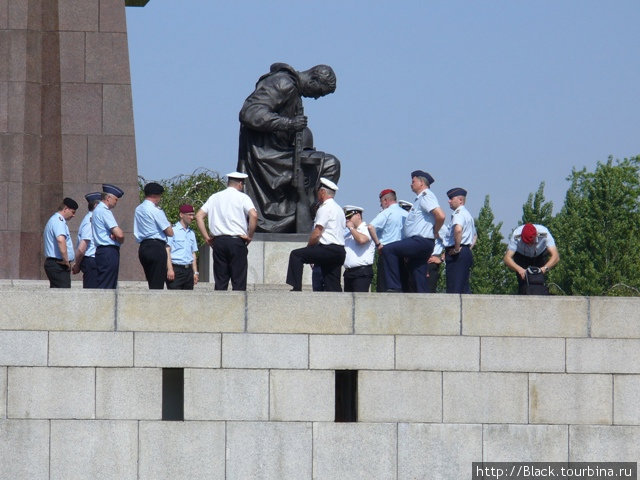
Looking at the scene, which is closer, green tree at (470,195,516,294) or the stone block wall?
the stone block wall

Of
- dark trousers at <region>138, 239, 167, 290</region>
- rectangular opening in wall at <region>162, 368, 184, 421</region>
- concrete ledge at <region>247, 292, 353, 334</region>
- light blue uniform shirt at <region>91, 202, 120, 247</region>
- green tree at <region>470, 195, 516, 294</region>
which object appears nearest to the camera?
concrete ledge at <region>247, 292, 353, 334</region>

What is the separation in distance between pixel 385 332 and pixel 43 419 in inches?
135

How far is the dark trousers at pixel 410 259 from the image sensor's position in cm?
1672

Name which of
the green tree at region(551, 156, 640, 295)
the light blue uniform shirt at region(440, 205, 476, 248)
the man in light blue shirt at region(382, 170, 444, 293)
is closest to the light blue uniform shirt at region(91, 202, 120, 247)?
the man in light blue shirt at region(382, 170, 444, 293)

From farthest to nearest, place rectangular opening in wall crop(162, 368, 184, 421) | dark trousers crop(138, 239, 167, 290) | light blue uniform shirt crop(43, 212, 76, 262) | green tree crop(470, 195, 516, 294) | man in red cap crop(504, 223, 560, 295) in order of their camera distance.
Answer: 1. green tree crop(470, 195, 516, 294)
2. light blue uniform shirt crop(43, 212, 76, 262)
3. dark trousers crop(138, 239, 167, 290)
4. man in red cap crop(504, 223, 560, 295)
5. rectangular opening in wall crop(162, 368, 184, 421)

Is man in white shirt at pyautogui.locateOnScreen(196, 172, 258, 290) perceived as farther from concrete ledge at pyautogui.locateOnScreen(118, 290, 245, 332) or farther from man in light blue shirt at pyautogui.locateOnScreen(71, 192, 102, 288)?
man in light blue shirt at pyautogui.locateOnScreen(71, 192, 102, 288)

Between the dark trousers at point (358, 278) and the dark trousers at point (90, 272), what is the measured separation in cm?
292

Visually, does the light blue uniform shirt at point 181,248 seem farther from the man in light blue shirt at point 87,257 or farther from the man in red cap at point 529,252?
the man in red cap at point 529,252

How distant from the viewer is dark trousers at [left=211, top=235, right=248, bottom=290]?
15.8 meters

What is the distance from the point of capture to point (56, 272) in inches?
679

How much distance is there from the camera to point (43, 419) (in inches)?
576

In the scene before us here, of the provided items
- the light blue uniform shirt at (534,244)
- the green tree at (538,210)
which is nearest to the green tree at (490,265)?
the green tree at (538,210)

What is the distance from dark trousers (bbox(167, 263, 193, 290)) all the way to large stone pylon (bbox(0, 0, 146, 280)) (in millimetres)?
2803

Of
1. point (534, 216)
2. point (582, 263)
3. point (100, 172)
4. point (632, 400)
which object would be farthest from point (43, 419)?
point (534, 216)
